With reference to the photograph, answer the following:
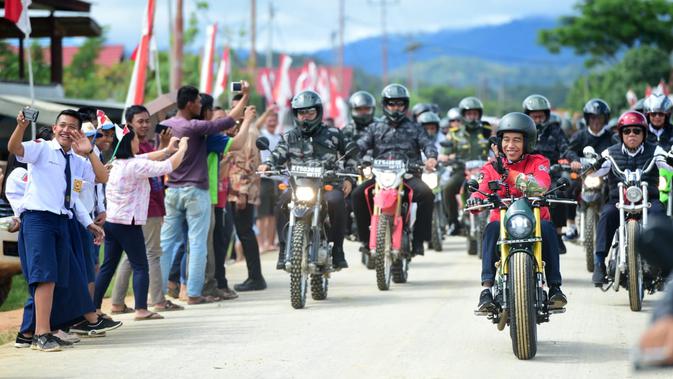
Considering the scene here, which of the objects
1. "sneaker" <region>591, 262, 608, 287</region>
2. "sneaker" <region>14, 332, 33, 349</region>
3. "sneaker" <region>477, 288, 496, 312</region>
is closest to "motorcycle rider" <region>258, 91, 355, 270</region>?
"sneaker" <region>591, 262, 608, 287</region>

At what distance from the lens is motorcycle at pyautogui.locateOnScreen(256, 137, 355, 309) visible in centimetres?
1236

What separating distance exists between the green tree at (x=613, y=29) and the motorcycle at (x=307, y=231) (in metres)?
66.0

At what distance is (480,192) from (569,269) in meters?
7.34

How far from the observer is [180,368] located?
891 cm

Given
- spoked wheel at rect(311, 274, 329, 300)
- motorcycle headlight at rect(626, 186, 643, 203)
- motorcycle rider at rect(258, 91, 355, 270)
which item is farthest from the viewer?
motorcycle rider at rect(258, 91, 355, 270)

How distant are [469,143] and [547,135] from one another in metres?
4.23

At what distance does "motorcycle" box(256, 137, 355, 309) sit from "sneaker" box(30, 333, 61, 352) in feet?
9.91

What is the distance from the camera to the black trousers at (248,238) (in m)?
14.6

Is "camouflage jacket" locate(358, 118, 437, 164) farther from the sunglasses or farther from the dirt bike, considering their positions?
the dirt bike

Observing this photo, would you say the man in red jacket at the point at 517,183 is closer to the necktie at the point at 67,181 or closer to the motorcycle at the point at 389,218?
the necktie at the point at 67,181

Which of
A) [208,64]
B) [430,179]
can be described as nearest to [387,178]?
[430,179]

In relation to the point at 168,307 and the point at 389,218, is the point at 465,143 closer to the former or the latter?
the point at 389,218

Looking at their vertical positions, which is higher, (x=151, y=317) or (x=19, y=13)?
(x=19, y=13)

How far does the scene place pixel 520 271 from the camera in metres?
8.85
